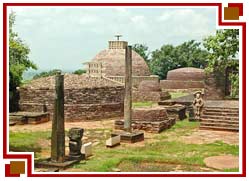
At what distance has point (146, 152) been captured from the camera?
34.1 ft

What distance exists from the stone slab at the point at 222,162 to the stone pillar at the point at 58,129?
10.4 feet

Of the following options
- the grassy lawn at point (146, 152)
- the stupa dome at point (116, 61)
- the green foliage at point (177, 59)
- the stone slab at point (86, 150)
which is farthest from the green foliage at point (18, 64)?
the green foliage at point (177, 59)

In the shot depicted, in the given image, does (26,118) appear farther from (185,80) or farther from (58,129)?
(185,80)

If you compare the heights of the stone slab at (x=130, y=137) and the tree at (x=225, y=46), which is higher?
the tree at (x=225, y=46)

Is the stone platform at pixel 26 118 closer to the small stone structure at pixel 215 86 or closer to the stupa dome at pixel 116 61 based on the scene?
the small stone structure at pixel 215 86

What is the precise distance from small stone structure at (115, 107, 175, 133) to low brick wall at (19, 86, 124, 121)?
3.29 m

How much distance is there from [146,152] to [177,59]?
39859 mm

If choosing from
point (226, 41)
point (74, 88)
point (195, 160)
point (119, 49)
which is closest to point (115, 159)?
point (195, 160)

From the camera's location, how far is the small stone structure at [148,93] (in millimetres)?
27253

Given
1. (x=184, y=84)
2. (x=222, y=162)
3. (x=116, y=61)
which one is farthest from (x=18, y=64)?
(x=184, y=84)

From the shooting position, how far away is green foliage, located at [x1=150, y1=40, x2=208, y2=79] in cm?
4906

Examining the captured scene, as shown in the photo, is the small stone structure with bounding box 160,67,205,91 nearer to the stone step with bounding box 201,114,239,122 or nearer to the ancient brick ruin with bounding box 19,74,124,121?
the ancient brick ruin with bounding box 19,74,124,121

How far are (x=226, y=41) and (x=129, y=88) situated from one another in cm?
325

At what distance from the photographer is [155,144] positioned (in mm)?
11531
